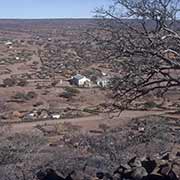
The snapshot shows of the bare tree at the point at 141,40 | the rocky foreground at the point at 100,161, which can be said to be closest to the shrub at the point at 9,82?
the rocky foreground at the point at 100,161

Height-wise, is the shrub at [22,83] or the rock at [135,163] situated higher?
the rock at [135,163]

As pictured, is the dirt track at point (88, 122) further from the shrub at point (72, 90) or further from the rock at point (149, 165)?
the rock at point (149, 165)

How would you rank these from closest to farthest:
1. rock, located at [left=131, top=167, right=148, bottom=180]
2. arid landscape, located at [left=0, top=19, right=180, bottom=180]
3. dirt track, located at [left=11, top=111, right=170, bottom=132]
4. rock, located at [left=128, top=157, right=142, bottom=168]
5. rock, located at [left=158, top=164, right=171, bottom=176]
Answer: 1. rock, located at [left=158, top=164, right=171, bottom=176]
2. rock, located at [left=131, top=167, right=148, bottom=180]
3. rock, located at [left=128, top=157, right=142, bottom=168]
4. arid landscape, located at [left=0, top=19, right=180, bottom=180]
5. dirt track, located at [left=11, top=111, right=170, bottom=132]

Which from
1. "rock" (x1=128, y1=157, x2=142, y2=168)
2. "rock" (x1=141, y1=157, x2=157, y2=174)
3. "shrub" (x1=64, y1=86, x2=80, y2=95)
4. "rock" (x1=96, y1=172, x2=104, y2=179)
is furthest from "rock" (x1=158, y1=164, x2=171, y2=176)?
"shrub" (x1=64, y1=86, x2=80, y2=95)

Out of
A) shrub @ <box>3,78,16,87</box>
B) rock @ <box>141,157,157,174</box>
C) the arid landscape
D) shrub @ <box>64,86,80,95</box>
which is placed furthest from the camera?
shrub @ <box>3,78,16,87</box>

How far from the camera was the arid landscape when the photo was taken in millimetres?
13770

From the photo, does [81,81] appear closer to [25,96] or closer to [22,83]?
[22,83]

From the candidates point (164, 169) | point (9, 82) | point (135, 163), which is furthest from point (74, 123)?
point (9, 82)

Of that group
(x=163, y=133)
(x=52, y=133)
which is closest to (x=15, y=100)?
(x=52, y=133)

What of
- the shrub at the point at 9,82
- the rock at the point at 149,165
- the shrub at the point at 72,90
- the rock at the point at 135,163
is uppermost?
the rock at the point at 149,165

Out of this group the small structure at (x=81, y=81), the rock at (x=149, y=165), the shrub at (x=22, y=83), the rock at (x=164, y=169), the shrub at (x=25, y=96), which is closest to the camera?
the rock at (x=164, y=169)

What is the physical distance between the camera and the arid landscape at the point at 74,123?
1377cm

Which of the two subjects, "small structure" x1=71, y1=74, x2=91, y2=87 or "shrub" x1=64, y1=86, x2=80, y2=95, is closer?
"shrub" x1=64, y1=86, x2=80, y2=95

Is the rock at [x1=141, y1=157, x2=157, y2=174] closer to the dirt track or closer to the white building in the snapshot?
the dirt track
